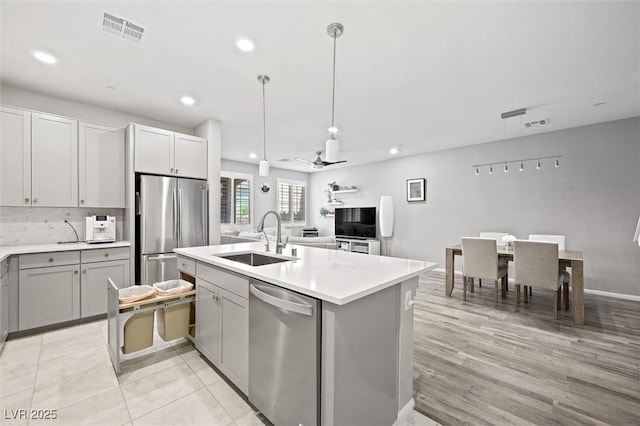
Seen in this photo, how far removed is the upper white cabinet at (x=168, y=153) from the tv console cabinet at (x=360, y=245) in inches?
176

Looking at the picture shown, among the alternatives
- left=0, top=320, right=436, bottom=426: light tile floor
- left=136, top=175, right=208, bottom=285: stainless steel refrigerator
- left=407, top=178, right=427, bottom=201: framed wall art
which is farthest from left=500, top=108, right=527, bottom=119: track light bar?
left=136, top=175, right=208, bottom=285: stainless steel refrigerator

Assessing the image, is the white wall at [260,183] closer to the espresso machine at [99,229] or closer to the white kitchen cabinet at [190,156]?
the white kitchen cabinet at [190,156]

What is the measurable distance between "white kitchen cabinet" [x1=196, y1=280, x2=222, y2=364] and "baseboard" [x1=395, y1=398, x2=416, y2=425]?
4.44 feet

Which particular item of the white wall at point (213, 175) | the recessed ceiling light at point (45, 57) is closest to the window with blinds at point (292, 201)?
the white wall at point (213, 175)

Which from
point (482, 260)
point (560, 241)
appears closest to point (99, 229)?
point (482, 260)

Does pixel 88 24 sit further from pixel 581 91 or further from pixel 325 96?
pixel 581 91

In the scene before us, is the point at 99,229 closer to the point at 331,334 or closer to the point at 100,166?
the point at 100,166

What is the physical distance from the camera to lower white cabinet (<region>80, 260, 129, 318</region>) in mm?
3018

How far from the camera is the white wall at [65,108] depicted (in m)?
3.01

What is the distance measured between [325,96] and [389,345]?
284 centimetres

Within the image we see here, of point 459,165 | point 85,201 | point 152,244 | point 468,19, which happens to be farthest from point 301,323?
point 459,165

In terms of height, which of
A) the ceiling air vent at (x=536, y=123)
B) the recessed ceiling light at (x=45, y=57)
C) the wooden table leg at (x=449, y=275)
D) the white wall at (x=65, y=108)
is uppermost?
the recessed ceiling light at (x=45, y=57)

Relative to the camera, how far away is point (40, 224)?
322 cm

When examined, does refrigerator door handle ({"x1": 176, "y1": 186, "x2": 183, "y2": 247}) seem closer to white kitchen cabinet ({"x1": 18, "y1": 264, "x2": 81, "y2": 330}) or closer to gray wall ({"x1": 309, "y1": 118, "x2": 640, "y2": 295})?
white kitchen cabinet ({"x1": 18, "y1": 264, "x2": 81, "y2": 330})
